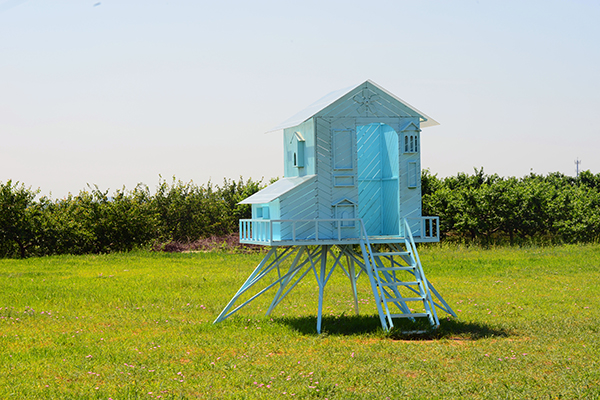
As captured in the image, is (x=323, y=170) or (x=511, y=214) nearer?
(x=323, y=170)

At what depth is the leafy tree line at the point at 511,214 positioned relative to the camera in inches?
1355

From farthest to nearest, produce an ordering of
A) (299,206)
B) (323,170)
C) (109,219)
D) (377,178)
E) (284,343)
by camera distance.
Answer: (109,219) < (377,178) < (323,170) < (299,206) < (284,343)

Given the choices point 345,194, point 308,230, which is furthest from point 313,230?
point 345,194

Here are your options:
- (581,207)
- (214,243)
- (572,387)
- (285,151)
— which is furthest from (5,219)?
(581,207)

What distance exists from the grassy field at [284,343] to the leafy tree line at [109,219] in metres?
8.62

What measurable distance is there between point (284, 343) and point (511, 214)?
25.3m

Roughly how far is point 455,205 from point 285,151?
2104 cm

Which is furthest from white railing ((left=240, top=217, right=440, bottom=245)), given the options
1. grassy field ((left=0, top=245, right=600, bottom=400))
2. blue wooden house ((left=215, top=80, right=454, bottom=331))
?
grassy field ((left=0, top=245, right=600, bottom=400))

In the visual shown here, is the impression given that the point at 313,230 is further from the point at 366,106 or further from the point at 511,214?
the point at 511,214

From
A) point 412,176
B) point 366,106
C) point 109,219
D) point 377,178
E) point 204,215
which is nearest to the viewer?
point 366,106

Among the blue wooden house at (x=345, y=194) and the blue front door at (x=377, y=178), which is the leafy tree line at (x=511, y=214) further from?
the blue wooden house at (x=345, y=194)

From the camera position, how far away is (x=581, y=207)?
3578 cm

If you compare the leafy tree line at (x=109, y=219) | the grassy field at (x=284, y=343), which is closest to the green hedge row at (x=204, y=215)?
the leafy tree line at (x=109, y=219)

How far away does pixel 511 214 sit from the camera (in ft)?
113
